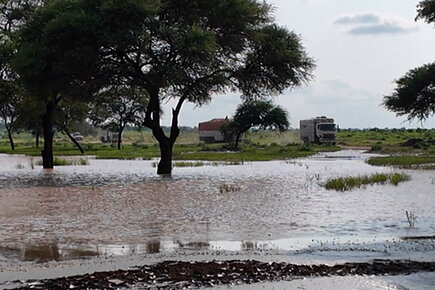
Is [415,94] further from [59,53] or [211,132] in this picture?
[211,132]

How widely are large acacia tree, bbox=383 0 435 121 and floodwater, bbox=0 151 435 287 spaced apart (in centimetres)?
2755

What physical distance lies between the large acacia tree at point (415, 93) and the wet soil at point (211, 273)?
43.9m

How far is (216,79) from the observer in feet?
102

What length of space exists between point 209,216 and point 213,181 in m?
11.0

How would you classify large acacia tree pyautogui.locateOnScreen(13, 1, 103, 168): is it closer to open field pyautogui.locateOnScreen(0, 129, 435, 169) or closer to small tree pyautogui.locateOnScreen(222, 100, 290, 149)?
open field pyautogui.locateOnScreen(0, 129, 435, 169)

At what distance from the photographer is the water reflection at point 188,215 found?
1170cm

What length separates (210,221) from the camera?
14461 millimetres

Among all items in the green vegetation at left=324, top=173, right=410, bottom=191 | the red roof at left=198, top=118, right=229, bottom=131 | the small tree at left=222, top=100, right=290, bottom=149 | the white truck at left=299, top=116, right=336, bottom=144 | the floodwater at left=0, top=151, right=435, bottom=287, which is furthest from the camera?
the red roof at left=198, top=118, right=229, bottom=131

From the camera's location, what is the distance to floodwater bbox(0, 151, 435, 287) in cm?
1052

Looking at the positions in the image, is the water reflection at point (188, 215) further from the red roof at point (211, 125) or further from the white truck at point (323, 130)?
the red roof at point (211, 125)

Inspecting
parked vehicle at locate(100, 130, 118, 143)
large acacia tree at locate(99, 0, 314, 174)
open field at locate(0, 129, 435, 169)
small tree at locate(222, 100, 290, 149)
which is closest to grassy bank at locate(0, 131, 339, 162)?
open field at locate(0, 129, 435, 169)

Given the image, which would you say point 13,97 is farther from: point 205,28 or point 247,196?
point 247,196

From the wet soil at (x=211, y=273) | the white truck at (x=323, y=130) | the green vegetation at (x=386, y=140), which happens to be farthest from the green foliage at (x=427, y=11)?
the white truck at (x=323, y=130)

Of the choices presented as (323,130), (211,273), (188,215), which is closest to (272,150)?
(323,130)
